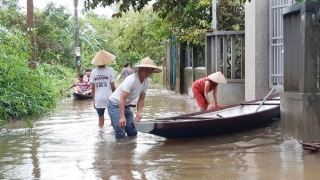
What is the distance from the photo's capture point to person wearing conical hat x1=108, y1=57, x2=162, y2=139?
7.67 meters

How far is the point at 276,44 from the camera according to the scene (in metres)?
12.2

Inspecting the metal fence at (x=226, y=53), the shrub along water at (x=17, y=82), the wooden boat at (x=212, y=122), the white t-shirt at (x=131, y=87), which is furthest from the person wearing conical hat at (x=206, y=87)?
the shrub along water at (x=17, y=82)

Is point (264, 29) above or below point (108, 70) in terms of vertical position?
above

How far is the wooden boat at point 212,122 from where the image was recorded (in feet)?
25.9

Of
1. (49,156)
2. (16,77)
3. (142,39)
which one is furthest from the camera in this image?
(142,39)

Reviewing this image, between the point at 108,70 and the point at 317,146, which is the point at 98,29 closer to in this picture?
the point at 108,70

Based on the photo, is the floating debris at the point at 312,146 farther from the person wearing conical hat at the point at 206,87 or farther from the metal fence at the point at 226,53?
the metal fence at the point at 226,53

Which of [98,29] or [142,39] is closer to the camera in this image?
[142,39]

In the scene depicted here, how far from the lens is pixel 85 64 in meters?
33.5

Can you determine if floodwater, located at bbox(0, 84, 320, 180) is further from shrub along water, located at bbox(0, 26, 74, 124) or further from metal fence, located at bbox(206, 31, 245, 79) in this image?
metal fence, located at bbox(206, 31, 245, 79)

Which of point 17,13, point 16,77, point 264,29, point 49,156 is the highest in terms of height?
point 17,13

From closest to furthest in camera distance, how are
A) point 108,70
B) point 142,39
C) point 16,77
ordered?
point 108,70
point 16,77
point 142,39

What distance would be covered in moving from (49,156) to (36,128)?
333cm

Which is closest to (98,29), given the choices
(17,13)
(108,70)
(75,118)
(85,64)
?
(85,64)
